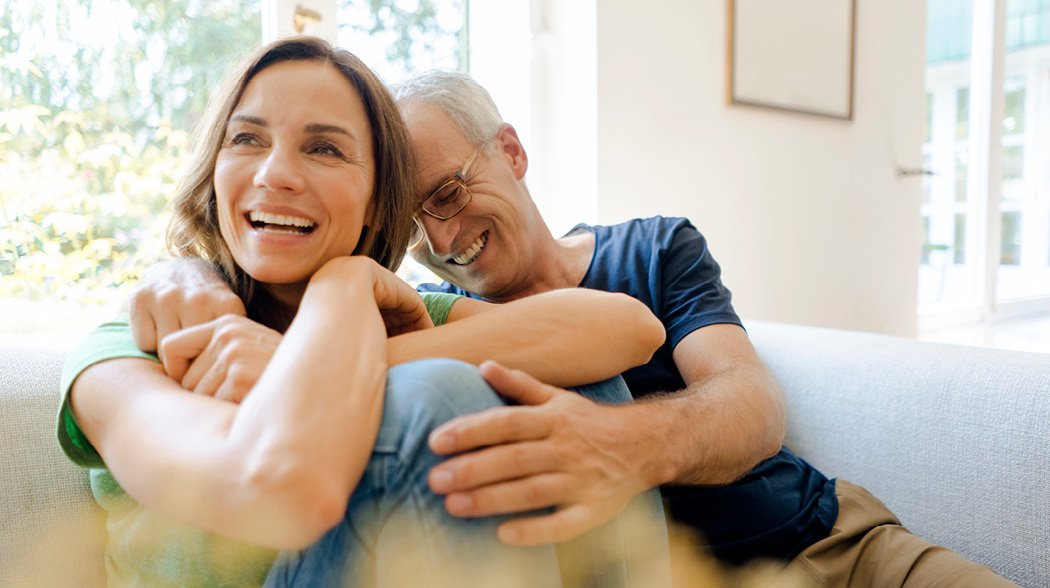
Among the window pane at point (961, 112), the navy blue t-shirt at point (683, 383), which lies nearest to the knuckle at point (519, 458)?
the navy blue t-shirt at point (683, 383)

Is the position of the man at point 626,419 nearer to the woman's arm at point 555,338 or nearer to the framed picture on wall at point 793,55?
the woman's arm at point 555,338

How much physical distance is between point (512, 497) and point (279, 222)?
455mm

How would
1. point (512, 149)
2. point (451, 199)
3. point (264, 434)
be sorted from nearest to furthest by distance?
point (264, 434)
point (451, 199)
point (512, 149)

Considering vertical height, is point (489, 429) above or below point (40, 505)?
above

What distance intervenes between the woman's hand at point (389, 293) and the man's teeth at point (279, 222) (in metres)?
0.07

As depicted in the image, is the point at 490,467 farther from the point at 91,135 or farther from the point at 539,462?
the point at 91,135

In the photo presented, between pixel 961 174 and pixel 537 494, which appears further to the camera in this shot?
pixel 961 174

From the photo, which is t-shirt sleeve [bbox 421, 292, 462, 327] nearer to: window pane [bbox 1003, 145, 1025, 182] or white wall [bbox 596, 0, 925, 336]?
white wall [bbox 596, 0, 925, 336]

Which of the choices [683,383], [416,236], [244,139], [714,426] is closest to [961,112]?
[683,383]

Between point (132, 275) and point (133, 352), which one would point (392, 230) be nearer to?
point (133, 352)

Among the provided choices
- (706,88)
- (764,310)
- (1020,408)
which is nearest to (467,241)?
(1020,408)

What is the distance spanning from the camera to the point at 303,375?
2.14ft

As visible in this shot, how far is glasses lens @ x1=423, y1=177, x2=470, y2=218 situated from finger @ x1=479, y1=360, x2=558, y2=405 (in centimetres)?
60

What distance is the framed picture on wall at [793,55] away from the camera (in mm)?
2441
